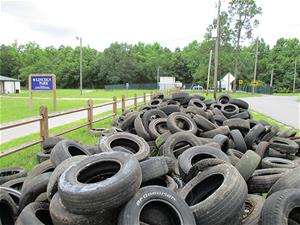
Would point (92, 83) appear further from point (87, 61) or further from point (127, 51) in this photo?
point (127, 51)

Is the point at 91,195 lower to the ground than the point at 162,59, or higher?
lower

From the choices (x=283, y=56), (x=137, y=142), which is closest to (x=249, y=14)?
(x=283, y=56)

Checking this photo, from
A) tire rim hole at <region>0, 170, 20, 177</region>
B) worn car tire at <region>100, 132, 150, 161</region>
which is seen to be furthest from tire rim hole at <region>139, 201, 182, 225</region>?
tire rim hole at <region>0, 170, 20, 177</region>

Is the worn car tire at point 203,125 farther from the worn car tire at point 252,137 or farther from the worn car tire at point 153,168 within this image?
the worn car tire at point 153,168

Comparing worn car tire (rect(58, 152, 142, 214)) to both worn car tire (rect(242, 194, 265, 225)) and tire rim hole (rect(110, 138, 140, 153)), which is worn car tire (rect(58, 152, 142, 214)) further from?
tire rim hole (rect(110, 138, 140, 153))

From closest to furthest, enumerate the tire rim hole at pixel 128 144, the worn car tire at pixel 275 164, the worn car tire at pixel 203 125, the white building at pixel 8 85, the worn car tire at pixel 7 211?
the worn car tire at pixel 7 211
the worn car tire at pixel 275 164
the tire rim hole at pixel 128 144
the worn car tire at pixel 203 125
the white building at pixel 8 85

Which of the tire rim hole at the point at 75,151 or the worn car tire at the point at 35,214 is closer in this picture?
the worn car tire at the point at 35,214

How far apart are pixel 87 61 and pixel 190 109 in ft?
379

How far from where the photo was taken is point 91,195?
3.41 m

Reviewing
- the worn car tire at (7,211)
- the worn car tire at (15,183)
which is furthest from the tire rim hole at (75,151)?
the worn car tire at (7,211)

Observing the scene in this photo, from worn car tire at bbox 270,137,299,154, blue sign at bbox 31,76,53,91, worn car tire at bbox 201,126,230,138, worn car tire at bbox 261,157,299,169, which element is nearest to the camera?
worn car tire at bbox 261,157,299,169

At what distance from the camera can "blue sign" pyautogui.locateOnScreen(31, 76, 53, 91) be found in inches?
916

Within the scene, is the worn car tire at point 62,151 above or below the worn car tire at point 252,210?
above

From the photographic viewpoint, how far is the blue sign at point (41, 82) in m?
→ 23.3
